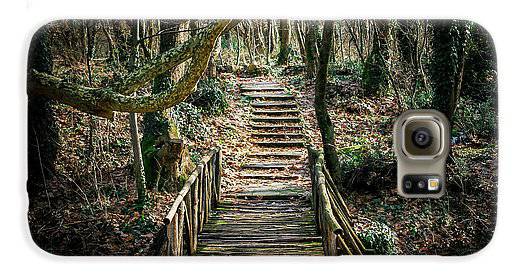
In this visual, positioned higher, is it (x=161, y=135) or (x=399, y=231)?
(x=161, y=135)

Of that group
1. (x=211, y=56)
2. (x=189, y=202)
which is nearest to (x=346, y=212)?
(x=189, y=202)

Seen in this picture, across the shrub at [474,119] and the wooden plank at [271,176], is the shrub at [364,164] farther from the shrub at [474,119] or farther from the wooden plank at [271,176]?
the shrub at [474,119]

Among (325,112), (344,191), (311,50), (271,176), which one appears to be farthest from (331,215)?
(311,50)

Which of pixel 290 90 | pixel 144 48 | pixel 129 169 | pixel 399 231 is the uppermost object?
pixel 144 48

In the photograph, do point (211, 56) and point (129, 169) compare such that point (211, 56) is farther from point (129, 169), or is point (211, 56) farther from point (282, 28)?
point (129, 169)

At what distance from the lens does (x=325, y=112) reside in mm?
4027

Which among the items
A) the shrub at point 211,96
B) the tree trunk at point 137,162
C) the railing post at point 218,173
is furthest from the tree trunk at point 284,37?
the tree trunk at point 137,162

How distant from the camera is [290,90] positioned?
4102 mm

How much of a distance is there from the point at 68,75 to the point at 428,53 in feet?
6.77

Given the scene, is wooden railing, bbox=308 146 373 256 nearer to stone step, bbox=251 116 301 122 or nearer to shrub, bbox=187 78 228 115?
stone step, bbox=251 116 301 122

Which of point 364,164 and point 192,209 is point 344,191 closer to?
point 364,164

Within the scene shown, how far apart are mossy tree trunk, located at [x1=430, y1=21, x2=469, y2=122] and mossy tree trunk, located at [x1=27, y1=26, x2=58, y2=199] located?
2.18 metres

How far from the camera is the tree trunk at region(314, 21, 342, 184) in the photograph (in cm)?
398

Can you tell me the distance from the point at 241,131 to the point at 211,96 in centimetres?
27
